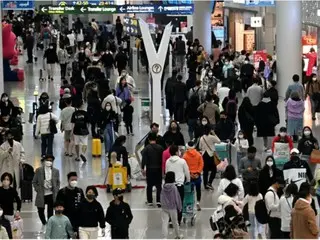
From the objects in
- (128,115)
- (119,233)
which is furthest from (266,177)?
(128,115)

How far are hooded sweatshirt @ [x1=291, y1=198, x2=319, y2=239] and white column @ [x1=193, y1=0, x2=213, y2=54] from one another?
31345 mm

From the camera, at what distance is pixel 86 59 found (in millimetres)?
37781

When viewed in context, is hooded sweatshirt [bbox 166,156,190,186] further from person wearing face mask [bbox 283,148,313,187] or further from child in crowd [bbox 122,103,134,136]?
child in crowd [bbox 122,103,134,136]

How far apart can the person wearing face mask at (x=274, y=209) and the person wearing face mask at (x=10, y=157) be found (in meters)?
5.22

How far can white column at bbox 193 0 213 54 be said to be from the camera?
1794 inches

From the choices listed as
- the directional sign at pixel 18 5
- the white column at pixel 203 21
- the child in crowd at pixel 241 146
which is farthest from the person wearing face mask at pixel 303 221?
the white column at pixel 203 21

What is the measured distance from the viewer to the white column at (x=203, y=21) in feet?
149

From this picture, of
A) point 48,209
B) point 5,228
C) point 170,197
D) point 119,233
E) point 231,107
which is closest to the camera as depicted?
point 5,228

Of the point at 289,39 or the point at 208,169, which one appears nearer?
the point at 208,169

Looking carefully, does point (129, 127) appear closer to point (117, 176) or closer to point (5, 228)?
point (117, 176)

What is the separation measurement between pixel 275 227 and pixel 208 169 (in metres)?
4.73

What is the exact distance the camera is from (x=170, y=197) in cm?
1686

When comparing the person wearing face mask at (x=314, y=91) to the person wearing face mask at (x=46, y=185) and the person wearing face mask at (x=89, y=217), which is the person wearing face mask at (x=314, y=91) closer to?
the person wearing face mask at (x=46, y=185)

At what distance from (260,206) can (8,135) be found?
559 centimetres
